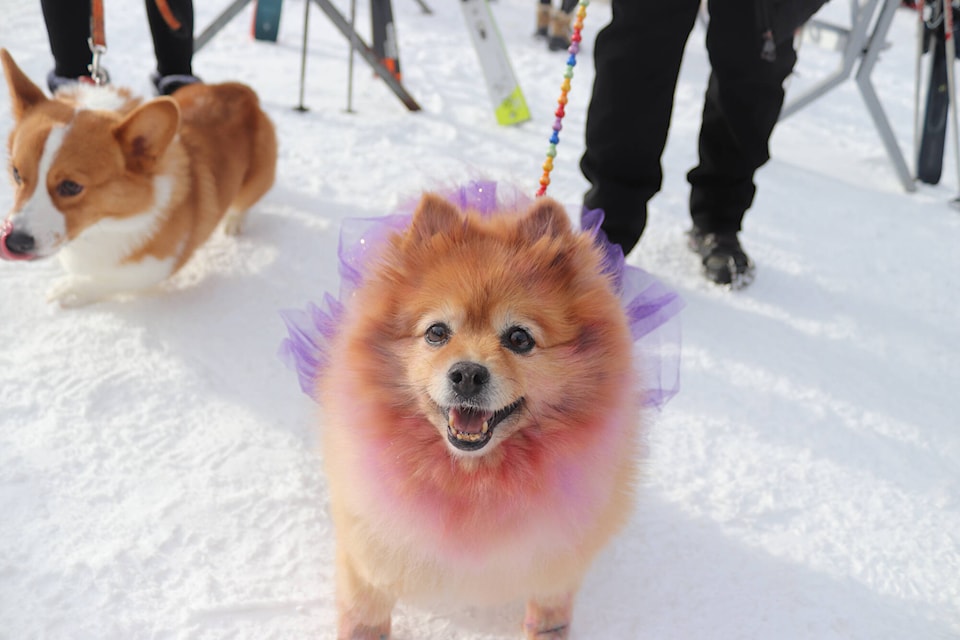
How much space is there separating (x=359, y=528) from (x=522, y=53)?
14.0 feet

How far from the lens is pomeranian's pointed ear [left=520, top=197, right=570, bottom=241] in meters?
1.22

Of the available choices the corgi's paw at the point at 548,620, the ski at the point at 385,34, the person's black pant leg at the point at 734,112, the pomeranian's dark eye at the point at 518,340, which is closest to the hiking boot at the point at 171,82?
the ski at the point at 385,34

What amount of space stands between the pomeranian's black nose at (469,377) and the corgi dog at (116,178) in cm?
143

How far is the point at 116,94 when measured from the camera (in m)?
2.25

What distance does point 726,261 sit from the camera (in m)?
2.57

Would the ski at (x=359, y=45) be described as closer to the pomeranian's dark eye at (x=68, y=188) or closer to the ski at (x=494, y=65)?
the ski at (x=494, y=65)

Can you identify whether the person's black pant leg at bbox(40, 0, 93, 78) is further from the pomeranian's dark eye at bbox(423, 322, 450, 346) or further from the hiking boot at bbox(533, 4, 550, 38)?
the hiking boot at bbox(533, 4, 550, 38)

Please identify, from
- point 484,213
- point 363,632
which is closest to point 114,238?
point 484,213

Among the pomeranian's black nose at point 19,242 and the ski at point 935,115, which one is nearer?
the pomeranian's black nose at point 19,242

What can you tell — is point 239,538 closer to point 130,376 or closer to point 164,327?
point 130,376

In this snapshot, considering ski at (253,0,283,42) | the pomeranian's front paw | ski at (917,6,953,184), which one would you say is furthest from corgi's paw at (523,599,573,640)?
ski at (253,0,283,42)

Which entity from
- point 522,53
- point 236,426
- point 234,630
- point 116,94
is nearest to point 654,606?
point 234,630

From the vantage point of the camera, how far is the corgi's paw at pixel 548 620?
53.1 inches

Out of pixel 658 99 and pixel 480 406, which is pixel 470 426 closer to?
pixel 480 406
